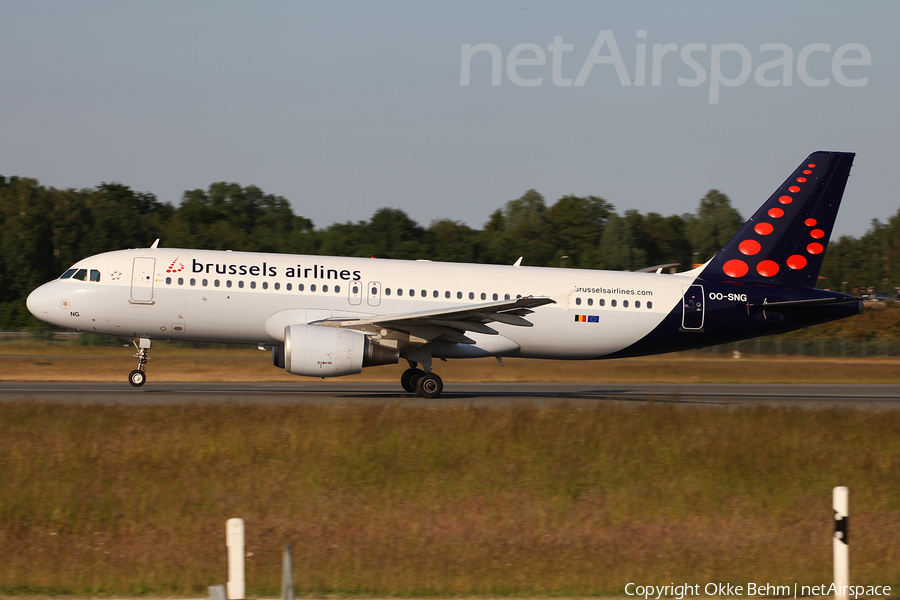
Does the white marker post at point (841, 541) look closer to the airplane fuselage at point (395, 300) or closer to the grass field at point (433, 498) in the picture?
the grass field at point (433, 498)

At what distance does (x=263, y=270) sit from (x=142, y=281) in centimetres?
304

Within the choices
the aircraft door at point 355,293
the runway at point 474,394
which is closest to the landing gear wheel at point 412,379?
the runway at point 474,394

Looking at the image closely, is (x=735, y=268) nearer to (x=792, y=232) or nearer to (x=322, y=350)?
(x=792, y=232)

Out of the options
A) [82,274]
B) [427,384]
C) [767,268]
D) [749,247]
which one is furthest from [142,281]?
[767,268]

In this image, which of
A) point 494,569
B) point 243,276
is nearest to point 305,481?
point 494,569

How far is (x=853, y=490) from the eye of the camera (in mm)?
13344

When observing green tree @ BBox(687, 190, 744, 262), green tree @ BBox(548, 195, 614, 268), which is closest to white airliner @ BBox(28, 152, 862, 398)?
green tree @ BBox(548, 195, 614, 268)

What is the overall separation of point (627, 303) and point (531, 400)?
3888 millimetres

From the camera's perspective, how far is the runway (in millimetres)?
20744

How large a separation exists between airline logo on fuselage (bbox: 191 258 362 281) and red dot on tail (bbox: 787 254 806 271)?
1255cm

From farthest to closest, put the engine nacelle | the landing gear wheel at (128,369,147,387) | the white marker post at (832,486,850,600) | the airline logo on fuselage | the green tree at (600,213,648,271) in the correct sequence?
the green tree at (600,213,648,271), the landing gear wheel at (128,369,147,387), the airline logo on fuselage, the engine nacelle, the white marker post at (832,486,850,600)

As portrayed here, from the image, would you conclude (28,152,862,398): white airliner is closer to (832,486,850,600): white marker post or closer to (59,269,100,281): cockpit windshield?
(59,269,100,281): cockpit windshield

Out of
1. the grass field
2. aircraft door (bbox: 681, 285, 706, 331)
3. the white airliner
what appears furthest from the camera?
aircraft door (bbox: 681, 285, 706, 331)

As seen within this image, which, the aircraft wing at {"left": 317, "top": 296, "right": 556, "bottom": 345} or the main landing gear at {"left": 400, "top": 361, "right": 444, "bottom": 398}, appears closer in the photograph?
the aircraft wing at {"left": 317, "top": 296, "right": 556, "bottom": 345}
